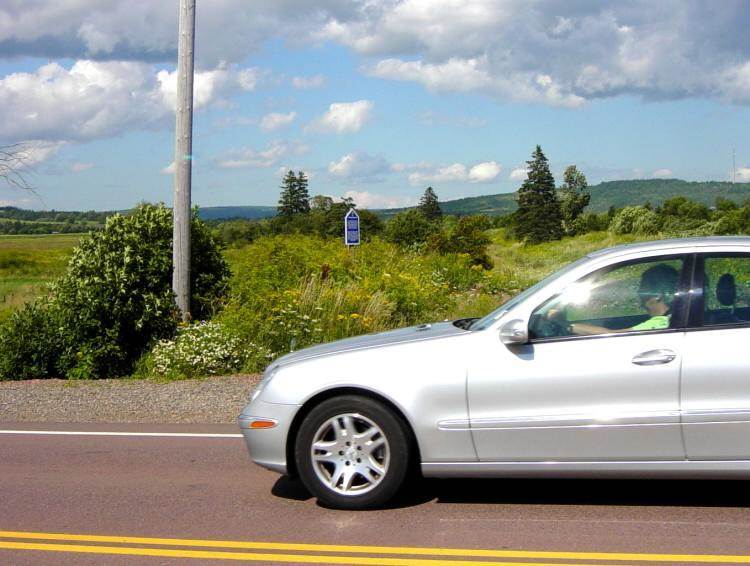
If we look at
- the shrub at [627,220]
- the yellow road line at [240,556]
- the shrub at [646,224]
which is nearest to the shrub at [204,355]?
the yellow road line at [240,556]

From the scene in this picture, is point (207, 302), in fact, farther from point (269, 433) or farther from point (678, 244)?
point (678, 244)

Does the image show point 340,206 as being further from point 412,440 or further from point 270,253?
Result: point 412,440

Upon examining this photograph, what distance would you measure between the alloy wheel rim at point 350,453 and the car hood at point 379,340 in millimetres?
494

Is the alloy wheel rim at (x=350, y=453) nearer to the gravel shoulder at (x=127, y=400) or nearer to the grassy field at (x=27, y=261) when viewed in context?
the gravel shoulder at (x=127, y=400)

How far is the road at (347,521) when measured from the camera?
533 cm

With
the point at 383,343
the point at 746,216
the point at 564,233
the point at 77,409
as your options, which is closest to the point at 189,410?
the point at 77,409

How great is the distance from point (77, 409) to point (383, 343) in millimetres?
6064

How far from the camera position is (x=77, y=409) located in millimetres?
11062

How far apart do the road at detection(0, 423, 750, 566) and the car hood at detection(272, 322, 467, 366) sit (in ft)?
3.36

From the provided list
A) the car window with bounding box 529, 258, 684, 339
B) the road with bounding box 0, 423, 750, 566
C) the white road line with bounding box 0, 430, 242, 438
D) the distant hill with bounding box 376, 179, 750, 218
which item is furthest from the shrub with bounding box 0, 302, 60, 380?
the distant hill with bounding box 376, 179, 750, 218

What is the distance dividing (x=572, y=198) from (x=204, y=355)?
221 feet

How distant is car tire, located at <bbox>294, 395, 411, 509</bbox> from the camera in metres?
6.00

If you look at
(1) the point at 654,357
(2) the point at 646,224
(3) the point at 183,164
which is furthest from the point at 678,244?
(2) the point at 646,224

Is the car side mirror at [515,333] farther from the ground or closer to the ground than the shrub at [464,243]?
closer to the ground
